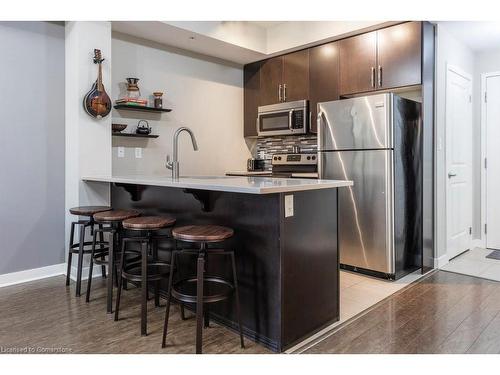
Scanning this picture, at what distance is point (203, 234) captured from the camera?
79.5 inches

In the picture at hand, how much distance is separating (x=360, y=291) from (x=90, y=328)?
2.01 metres

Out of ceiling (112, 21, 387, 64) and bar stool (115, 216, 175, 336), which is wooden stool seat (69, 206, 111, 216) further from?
ceiling (112, 21, 387, 64)

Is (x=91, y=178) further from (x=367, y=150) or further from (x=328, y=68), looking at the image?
(x=328, y=68)

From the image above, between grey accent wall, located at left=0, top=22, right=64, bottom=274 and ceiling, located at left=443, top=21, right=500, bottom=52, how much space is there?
3.74 meters

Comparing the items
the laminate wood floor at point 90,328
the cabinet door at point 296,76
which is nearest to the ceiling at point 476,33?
the cabinet door at point 296,76

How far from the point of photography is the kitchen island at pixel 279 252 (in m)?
2.01

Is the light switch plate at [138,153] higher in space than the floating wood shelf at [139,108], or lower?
lower

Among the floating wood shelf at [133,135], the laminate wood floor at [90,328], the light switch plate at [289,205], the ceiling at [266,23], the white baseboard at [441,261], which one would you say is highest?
the ceiling at [266,23]

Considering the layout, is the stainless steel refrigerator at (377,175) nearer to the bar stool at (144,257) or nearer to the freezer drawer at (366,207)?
the freezer drawer at (366,207)

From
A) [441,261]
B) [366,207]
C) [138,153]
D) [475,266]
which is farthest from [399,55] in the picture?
[138,153]

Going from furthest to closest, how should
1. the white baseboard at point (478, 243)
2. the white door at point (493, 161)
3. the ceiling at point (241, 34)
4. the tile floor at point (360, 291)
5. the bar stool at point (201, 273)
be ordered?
the white baseboard at point (478, 243), the white door at point (493, 161), the ceiling at point (241, 34), the tile floor at point (360, 291), the bar stool at point (201, 273)

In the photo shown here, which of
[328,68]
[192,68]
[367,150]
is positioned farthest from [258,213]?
[192,68]

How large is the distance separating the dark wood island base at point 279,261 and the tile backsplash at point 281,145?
2.45 meters

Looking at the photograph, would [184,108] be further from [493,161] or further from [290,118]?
[493,161]
